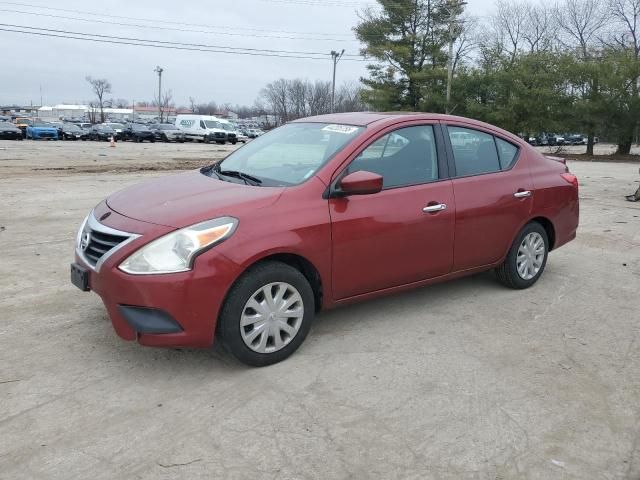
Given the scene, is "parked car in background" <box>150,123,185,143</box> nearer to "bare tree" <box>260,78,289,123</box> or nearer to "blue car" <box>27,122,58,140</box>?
"blue car" <box>27,122,58,140</box>

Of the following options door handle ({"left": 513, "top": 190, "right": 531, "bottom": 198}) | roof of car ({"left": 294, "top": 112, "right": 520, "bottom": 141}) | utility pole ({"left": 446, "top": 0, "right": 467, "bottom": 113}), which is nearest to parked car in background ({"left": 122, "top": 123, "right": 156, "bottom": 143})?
utility pole ({"left": 446, "top": 0, "right": 467, "bottom": 113})

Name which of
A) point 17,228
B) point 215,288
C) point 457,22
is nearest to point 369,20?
point 457,22

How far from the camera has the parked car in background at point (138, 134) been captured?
4288 cm

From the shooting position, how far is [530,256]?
5438 millimetres

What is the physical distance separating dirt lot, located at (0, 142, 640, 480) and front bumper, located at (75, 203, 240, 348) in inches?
12.9

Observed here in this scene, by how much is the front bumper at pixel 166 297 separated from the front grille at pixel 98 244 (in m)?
0.10

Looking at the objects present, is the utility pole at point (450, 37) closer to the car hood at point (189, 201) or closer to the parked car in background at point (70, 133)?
the parked car in background at point (70, 133)

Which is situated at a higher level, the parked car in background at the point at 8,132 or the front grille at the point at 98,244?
the parked car in background at the point at 8,132

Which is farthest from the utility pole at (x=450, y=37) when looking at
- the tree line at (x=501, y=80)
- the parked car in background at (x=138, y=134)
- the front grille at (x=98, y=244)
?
the front grille at (x=98, y=244)

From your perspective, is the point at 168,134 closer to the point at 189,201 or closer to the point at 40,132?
the point at 40,132

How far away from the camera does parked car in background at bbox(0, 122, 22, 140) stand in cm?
3778

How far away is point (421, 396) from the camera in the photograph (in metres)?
3.41

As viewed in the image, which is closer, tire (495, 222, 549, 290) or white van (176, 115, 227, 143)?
tire (495, 222, 549, 290)

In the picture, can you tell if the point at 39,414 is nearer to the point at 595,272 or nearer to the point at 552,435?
the point at 552,435
